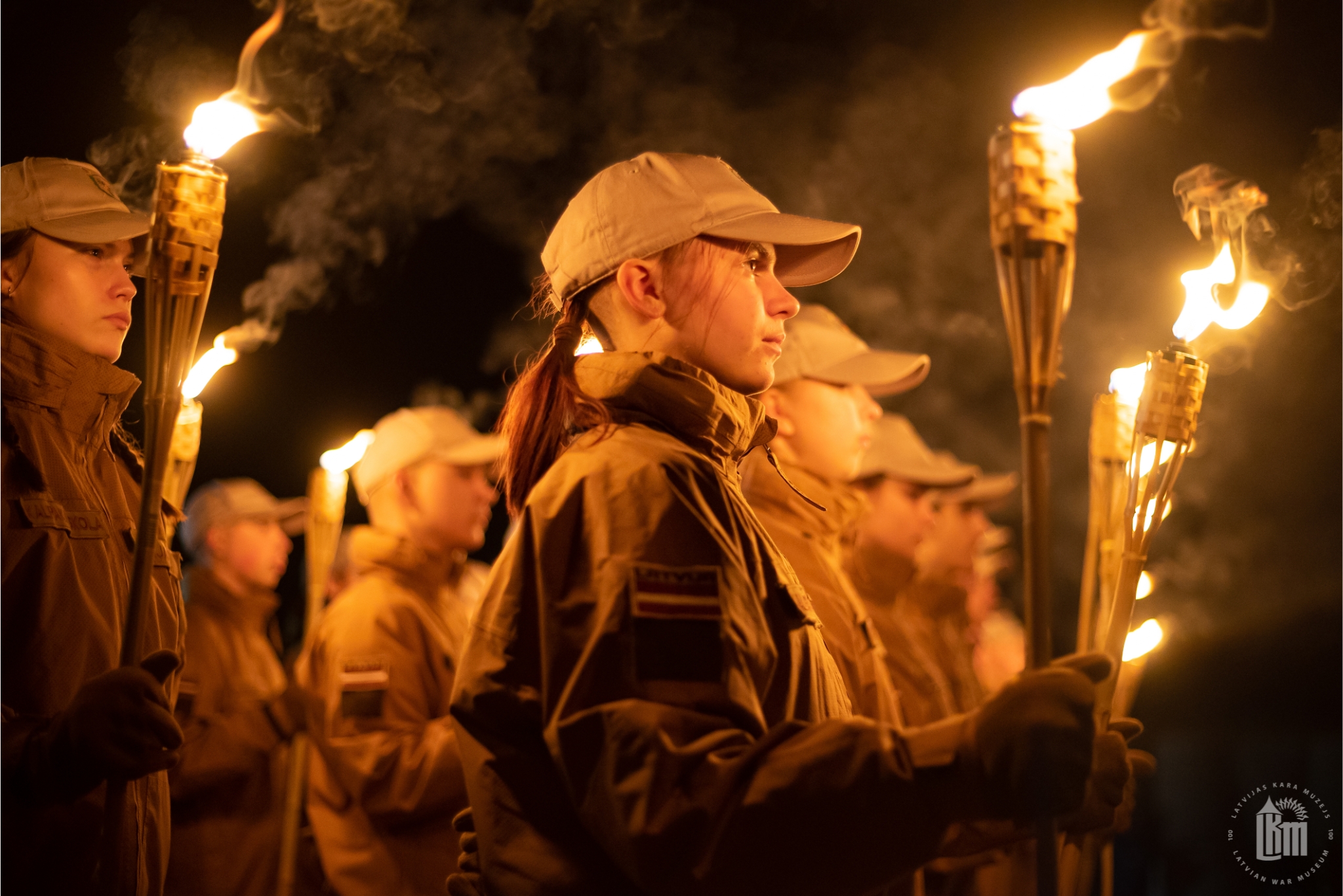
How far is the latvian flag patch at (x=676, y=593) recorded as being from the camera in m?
2.04

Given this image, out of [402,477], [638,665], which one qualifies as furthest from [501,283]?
[638,665]

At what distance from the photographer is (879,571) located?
616 centimetres

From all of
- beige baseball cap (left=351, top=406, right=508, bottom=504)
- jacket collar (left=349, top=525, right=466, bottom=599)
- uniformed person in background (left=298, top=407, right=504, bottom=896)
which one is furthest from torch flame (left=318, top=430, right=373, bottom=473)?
jacket collar (left=349, top=525, right=466, bottom=599)

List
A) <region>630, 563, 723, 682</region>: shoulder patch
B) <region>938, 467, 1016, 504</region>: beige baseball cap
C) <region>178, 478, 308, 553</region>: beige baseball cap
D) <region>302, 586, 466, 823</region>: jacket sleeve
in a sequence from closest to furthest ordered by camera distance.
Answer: <region>630, 563, 723, 682</region>: shoulder patch < <region>302, 586, 466, 823</region>: jacket sleeve < <region>178, 478, 308, 553</region>: beige baseball cap < <region>938, 467, 1016, 504</region>: beige baseball cap

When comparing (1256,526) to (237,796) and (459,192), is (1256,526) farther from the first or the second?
(237,796)

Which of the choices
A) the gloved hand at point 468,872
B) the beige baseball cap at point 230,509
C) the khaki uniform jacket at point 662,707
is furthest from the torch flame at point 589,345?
the beige baseball cap at point 230,509

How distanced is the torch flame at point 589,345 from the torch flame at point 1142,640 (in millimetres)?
2007

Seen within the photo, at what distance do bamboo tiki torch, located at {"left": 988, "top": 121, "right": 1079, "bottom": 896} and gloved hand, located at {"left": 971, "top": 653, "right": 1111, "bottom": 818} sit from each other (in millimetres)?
363

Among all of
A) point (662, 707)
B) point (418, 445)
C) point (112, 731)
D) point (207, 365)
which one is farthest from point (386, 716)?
point (662, 707)

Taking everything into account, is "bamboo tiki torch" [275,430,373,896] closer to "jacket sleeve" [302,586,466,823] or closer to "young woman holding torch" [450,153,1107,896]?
"jacket sleeve" [302,586,466,823]

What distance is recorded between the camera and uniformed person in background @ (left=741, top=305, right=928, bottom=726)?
3.82 meters

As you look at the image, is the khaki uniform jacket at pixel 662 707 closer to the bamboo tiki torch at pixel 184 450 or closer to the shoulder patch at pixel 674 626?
the shoulder patch at pixel 674 626

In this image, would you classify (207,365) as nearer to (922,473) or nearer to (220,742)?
(220,742)

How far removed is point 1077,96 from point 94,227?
7.92 ft
